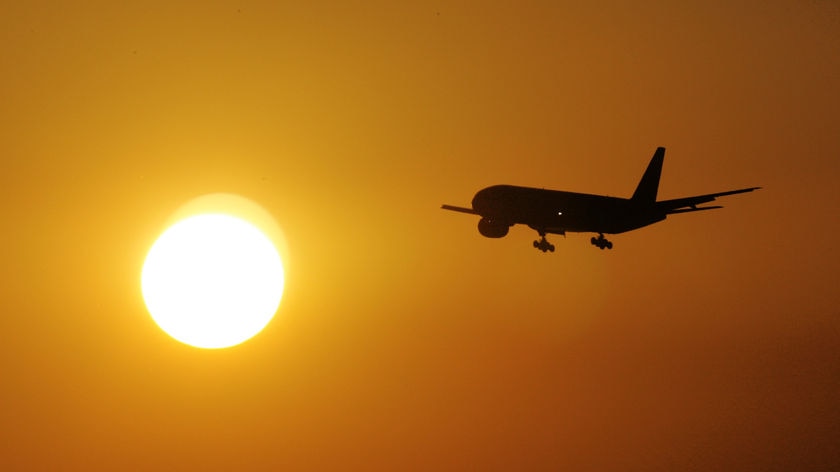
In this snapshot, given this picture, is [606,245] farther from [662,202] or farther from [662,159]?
[662,159]

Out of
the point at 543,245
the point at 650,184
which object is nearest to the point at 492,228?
the point at 543,245

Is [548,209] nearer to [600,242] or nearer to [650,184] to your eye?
[600,242]

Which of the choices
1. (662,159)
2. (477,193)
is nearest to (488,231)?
(477,193)

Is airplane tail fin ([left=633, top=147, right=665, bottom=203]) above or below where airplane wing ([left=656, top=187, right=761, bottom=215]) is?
above

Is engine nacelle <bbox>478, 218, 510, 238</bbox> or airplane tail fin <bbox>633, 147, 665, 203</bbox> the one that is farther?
airplane tail fin <bbox>633, 147, 665, 203</bbox>

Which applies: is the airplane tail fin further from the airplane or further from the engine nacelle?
the engine nacelle

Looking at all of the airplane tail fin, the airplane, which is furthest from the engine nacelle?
the airplane tail fin

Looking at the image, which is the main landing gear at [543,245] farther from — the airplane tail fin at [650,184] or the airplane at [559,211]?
the airplane tail fin at [650,184]
